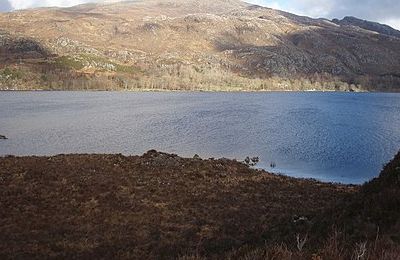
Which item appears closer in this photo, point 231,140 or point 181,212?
point 181,212

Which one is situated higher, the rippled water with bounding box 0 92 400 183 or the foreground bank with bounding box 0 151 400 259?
the foreground bank with bounding box 0 151 400 259

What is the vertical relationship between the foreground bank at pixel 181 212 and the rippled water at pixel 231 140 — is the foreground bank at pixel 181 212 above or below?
above

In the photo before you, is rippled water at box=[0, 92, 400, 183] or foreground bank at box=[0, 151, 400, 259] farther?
rippled water at box=[0, 92, 400, 183]

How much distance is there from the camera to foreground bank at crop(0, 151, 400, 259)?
12.2m

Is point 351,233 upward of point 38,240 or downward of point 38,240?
upward

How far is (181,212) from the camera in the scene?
77.5 feet

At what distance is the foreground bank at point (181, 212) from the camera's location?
39.9 ft

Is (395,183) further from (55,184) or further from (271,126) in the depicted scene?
(271,126)

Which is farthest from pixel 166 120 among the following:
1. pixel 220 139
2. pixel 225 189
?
pixel 225 189

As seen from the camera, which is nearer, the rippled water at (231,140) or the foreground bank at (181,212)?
the foreground bank at (181,212)

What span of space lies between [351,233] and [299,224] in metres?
5.52

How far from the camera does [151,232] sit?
20.3 metres

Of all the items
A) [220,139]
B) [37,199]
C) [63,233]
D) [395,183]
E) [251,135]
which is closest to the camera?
[395,183]

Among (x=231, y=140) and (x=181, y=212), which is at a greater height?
(x=181, y=212)
